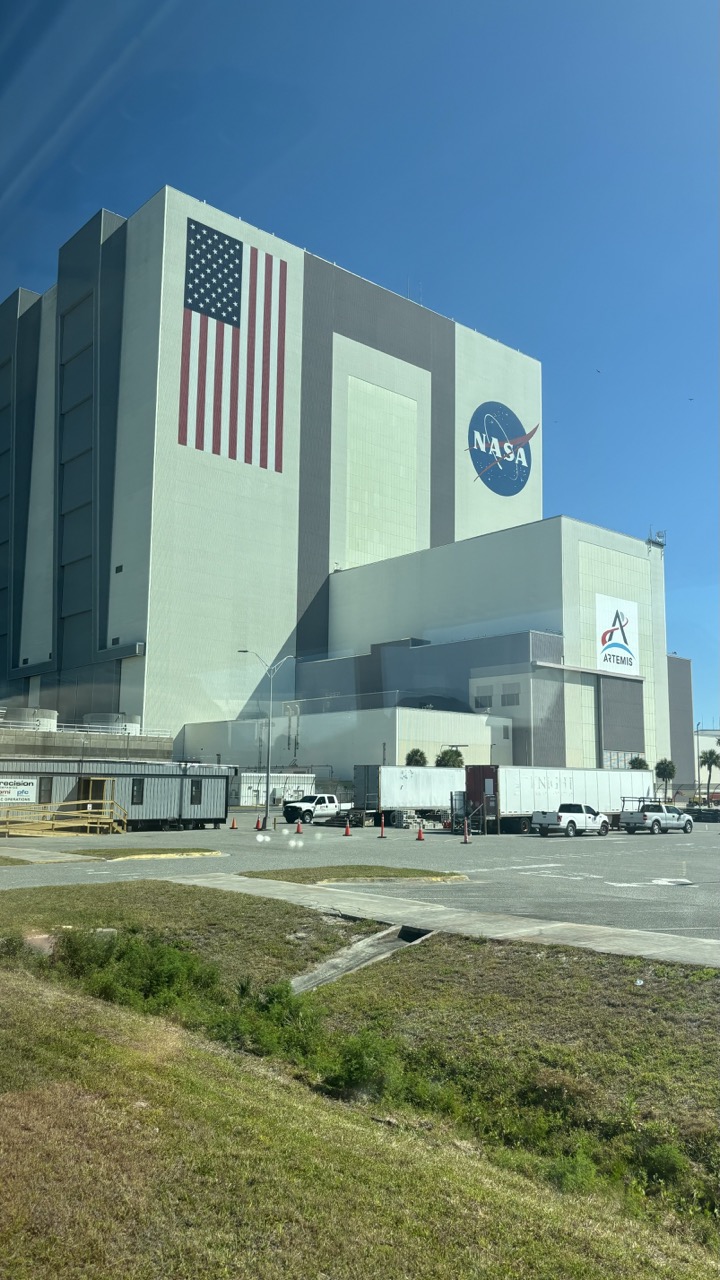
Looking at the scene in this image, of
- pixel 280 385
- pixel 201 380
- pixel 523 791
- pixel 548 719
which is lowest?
pixel 523 791

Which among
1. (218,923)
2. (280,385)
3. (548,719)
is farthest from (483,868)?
(280,385)

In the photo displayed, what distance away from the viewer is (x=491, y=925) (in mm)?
13469

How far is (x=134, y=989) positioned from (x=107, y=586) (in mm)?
75700

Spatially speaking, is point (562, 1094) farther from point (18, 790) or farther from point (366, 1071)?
point (18, 790)

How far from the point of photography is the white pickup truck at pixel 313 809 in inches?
2264

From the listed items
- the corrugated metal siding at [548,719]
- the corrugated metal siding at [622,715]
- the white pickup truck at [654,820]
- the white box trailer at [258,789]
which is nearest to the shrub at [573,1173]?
the white pickup truck at [654,820]

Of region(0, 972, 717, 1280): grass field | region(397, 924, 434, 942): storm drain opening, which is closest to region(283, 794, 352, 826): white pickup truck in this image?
region(397, 924, 434, 942): storm drain opening

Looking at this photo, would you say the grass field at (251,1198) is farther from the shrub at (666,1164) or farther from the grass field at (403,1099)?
the shrub at (666,1164)

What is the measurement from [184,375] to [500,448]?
41.9 m

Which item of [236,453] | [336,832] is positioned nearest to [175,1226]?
[336,832]

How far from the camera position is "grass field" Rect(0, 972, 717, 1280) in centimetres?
457

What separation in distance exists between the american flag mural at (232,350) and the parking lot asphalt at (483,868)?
153 ft

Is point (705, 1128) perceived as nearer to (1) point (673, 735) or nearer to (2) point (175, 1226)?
(2) point (175, 1226)

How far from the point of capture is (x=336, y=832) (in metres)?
48.3
